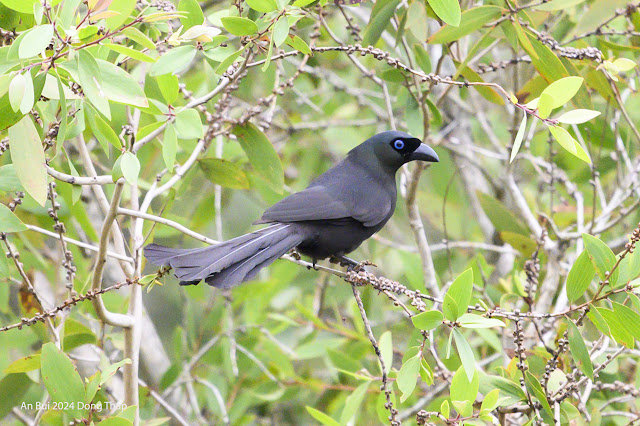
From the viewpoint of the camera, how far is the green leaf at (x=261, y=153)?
3.36m

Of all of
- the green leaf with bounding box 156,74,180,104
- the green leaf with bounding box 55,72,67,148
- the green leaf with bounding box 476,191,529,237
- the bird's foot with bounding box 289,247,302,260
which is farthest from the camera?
the green leaf with bounding box 476,191,529,237

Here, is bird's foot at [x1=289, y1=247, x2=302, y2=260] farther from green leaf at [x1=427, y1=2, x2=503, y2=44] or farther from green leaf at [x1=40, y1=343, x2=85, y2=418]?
green leaf at [x1=40, y1=343, x2=85, y2=418]

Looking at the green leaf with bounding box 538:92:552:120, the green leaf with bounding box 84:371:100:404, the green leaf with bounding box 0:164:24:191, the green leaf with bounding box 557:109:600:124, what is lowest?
the green leaf with bounding box 84:371:100:404

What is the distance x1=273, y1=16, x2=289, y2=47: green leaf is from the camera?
7.22 ft

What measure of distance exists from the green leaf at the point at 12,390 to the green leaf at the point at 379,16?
2155mm

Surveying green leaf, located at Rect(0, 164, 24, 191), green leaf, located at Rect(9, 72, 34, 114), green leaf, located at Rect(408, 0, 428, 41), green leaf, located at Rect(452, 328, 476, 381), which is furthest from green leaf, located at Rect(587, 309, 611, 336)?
green leaf, located at Rect(0, 164, 24, 191)

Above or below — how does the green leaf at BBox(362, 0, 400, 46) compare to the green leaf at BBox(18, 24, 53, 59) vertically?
below

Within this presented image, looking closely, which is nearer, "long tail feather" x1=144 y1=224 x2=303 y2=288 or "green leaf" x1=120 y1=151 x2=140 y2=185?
"green leaf" x1=120 y1=151 x2=140 y2=185

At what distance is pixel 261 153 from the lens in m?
3.38

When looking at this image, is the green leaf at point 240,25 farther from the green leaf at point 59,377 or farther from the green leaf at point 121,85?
the green leaf at point 59,377

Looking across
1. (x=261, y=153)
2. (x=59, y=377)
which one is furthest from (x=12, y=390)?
(x=261, y=153)

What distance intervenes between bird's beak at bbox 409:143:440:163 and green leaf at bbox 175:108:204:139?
1459mm

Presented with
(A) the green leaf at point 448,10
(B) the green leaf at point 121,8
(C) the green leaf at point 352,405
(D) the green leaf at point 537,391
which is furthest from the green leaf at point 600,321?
(B) the green leaf at point 121,8

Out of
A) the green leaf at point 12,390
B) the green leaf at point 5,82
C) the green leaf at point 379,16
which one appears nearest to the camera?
the green leaf at point 5,82
